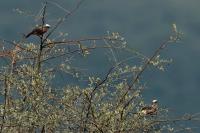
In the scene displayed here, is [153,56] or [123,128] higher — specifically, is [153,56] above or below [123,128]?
above

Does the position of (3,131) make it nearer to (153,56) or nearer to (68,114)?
(68,114)

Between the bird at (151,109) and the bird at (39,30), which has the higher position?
the bird at (39,30)

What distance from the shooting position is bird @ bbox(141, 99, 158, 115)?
14.3m

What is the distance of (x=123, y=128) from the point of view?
13.6m

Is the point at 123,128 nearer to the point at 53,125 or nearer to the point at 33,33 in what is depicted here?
the point at 53,125

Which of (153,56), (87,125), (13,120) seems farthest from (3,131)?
(153,56)

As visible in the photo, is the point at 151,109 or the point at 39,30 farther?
the point at 151,109

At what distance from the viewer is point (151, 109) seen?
47.9 feet

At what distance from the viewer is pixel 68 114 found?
13.9 m

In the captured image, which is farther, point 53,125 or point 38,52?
point 38,52

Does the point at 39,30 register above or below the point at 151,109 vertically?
above

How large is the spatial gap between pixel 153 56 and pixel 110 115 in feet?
4.62

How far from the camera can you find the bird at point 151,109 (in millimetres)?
14305

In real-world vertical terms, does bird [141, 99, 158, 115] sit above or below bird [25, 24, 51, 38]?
below
